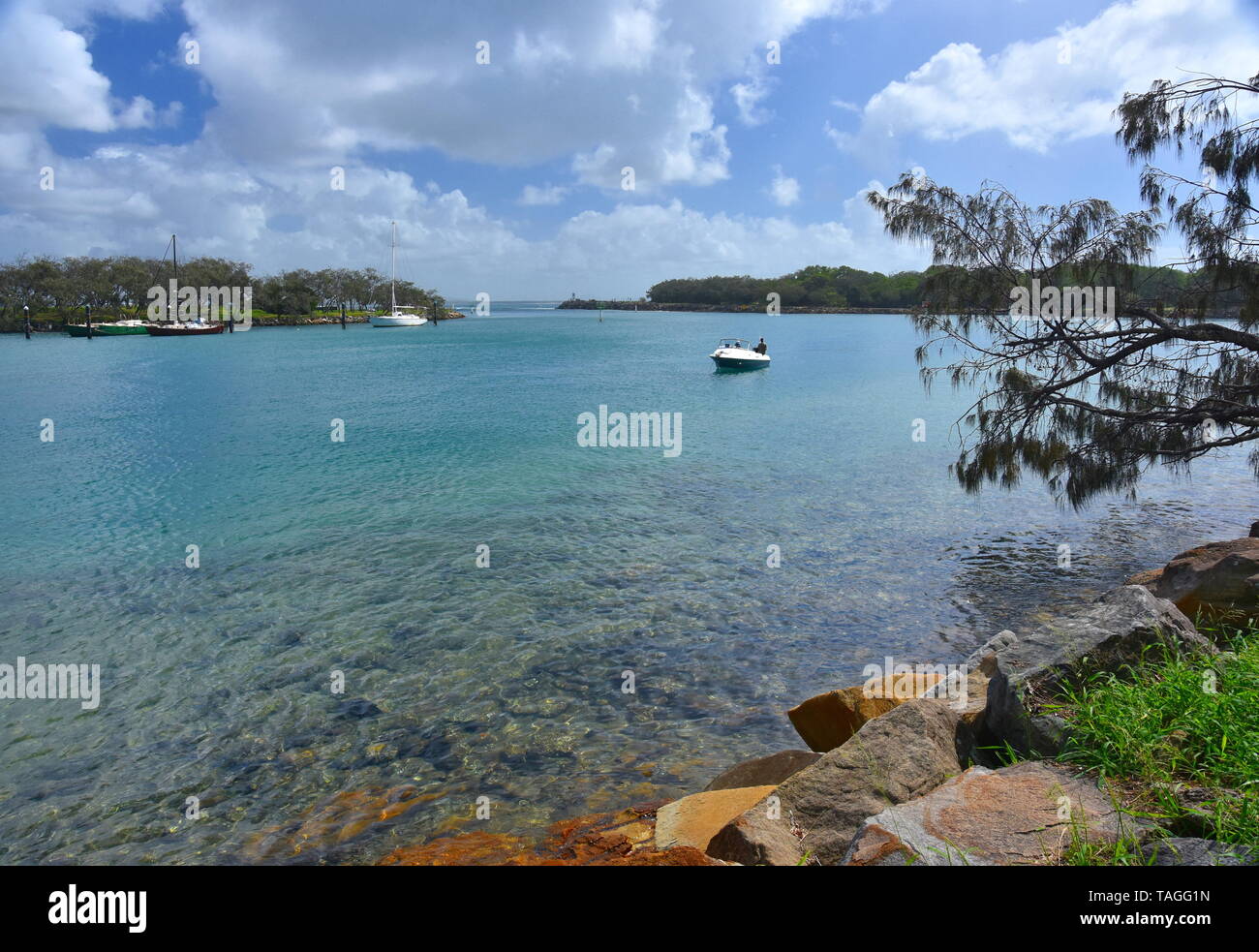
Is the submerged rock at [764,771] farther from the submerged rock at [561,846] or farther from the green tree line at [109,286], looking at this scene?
→ the green tree line at [109,286]

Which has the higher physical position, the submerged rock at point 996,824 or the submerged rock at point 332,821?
the submerged rock at point 996,824

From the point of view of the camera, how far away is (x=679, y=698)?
9477mm

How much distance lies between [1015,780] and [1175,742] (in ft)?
3.29

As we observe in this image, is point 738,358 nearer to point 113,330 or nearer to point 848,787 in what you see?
point 848,787

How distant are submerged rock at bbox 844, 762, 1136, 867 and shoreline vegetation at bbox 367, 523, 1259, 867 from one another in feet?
0.04

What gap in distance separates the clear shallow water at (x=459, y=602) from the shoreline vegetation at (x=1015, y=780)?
3.45 feet

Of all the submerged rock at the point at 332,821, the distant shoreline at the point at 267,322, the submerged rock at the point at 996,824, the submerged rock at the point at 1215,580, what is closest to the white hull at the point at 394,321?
the distant shoreline at the point at 267,322

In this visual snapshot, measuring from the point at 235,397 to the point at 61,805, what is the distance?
41.2m

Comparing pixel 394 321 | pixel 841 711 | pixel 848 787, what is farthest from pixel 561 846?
pixel 394 321

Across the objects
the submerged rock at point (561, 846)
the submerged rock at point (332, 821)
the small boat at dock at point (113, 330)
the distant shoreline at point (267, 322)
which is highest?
the distant shoreline at point (267, 322)

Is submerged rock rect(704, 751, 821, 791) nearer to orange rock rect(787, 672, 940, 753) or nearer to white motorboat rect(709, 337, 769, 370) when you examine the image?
orange rock rect(787, 672, 940, 753)

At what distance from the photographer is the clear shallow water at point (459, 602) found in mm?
7711

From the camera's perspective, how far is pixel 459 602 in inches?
497
